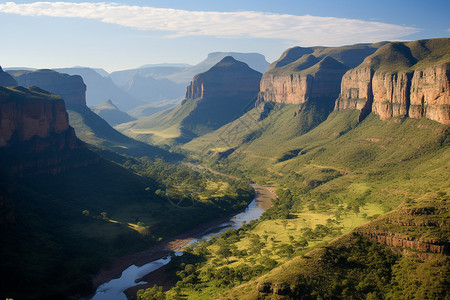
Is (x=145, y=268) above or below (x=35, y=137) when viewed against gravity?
below

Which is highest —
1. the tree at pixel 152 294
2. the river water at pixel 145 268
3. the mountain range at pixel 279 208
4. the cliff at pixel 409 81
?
the cliff at pixel 409 81

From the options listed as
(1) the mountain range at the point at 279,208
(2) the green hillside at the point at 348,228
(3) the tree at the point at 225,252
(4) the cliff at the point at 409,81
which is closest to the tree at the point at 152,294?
(1) the mountain range at the point at 279,208

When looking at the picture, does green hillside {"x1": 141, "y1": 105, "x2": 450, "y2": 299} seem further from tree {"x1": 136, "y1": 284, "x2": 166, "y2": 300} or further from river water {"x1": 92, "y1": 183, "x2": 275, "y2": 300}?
river water {"x1": 92, "y1": 183, "x2": 275, "y2": 300}

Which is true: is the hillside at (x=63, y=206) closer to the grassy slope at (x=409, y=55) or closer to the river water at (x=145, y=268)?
the river water at (x=145, y=268)

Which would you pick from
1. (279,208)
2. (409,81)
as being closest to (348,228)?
(279,208)

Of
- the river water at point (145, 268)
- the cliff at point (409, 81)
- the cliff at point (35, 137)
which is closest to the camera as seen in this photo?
the river water at point (145, 268)

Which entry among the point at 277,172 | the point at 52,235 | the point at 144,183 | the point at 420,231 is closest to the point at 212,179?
the point at 277,172

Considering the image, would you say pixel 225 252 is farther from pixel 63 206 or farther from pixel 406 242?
pixel 63 206

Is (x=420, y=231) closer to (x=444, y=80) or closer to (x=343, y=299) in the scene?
(x=343, y=299)
